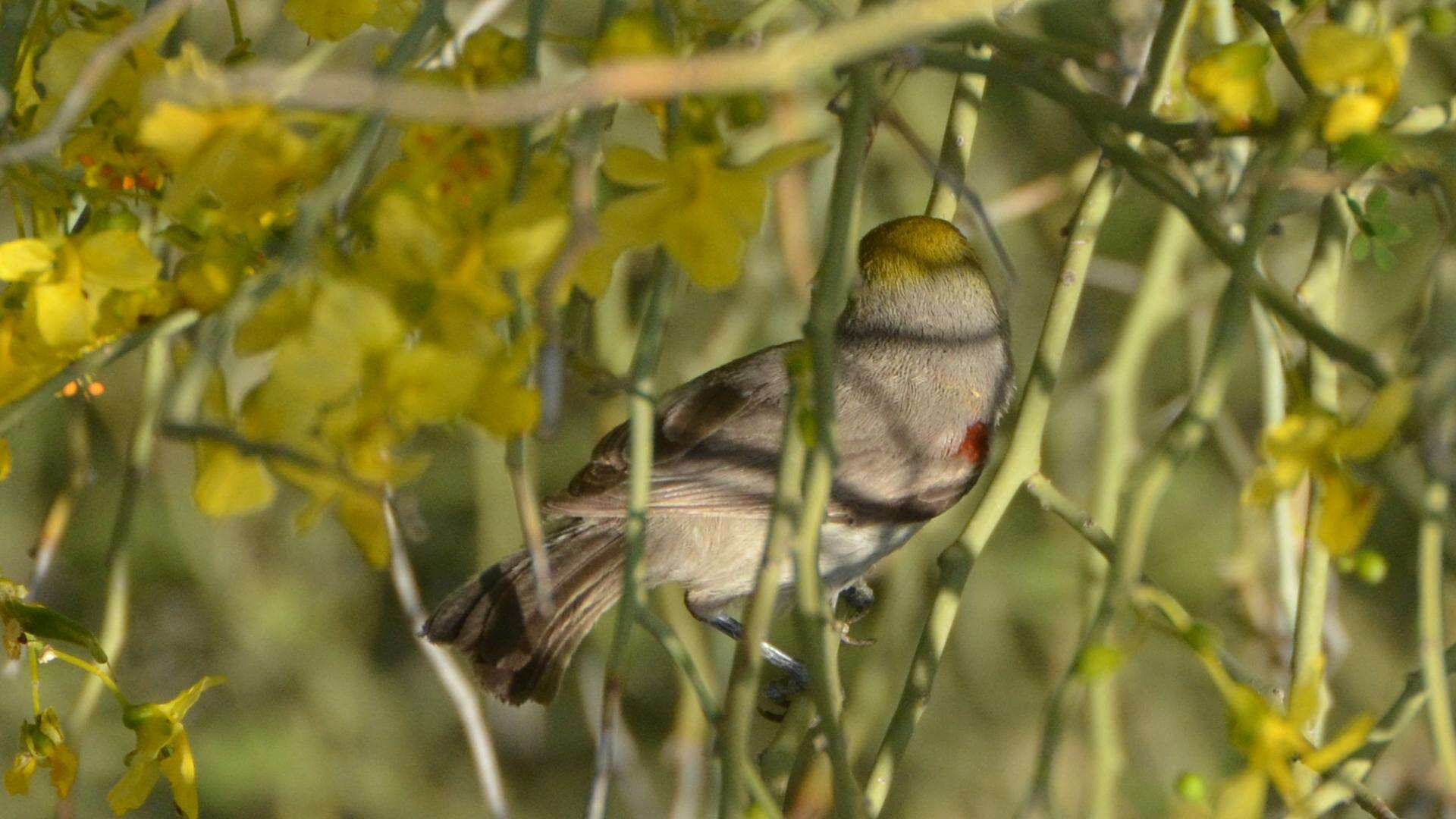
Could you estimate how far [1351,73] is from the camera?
3.64 ft

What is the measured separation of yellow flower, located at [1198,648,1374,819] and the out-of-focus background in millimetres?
1668

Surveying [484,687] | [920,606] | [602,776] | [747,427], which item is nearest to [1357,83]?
[602,776]

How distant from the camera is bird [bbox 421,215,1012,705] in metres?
2.48

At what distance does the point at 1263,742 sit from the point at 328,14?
1.04m

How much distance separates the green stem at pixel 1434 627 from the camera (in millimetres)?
1087

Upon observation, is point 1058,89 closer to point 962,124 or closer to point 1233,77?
point 1233,77

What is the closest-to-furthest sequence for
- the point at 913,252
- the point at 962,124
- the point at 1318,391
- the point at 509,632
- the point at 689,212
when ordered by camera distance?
the point at 689,212, the point at 1318,391, the point at 962,124, the point at 509,632, the point at 913,252

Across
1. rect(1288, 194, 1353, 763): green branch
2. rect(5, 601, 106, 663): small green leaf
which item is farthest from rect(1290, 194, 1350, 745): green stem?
rect(5, 601, 106, 663): small green leaf

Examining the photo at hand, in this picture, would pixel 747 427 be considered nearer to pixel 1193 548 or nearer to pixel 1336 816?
pixel 1336 816

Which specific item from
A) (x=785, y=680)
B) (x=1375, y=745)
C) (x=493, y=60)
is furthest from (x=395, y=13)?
(x=785, y=680)

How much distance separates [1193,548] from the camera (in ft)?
14.4

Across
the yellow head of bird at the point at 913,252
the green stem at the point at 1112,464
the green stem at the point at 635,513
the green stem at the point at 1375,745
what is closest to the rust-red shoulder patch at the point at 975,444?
the yellow head of bird at the point at 913,252

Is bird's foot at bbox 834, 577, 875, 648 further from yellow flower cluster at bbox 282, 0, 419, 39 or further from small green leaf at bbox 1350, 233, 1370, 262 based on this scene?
yellow flower cluster at bbox 282, 0, 419, 39

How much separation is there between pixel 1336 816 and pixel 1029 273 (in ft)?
7.36
